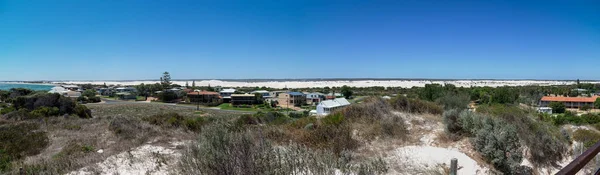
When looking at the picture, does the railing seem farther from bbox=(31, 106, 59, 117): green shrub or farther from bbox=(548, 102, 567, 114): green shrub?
bbox=(548, 102, 567, 114): green shrub

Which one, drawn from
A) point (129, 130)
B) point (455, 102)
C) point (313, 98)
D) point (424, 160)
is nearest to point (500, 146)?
point (424, 160)

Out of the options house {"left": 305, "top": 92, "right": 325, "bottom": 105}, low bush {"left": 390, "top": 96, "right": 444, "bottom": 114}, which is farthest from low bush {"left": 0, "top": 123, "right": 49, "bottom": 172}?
house {"left": 305, "top": 92, "right": 325, "bottom": 105}

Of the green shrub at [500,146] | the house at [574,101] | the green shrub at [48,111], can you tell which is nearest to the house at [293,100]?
the green shrub at [48,111]

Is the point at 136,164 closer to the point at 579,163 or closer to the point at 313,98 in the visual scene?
the point at 579,163

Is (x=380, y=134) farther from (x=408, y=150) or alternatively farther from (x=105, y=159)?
(x=105, y=159)

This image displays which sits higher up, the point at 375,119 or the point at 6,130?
the point at 375,119

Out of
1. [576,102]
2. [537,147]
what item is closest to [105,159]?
[537,147]

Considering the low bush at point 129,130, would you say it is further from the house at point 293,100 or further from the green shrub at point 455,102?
the house at point 293,100
